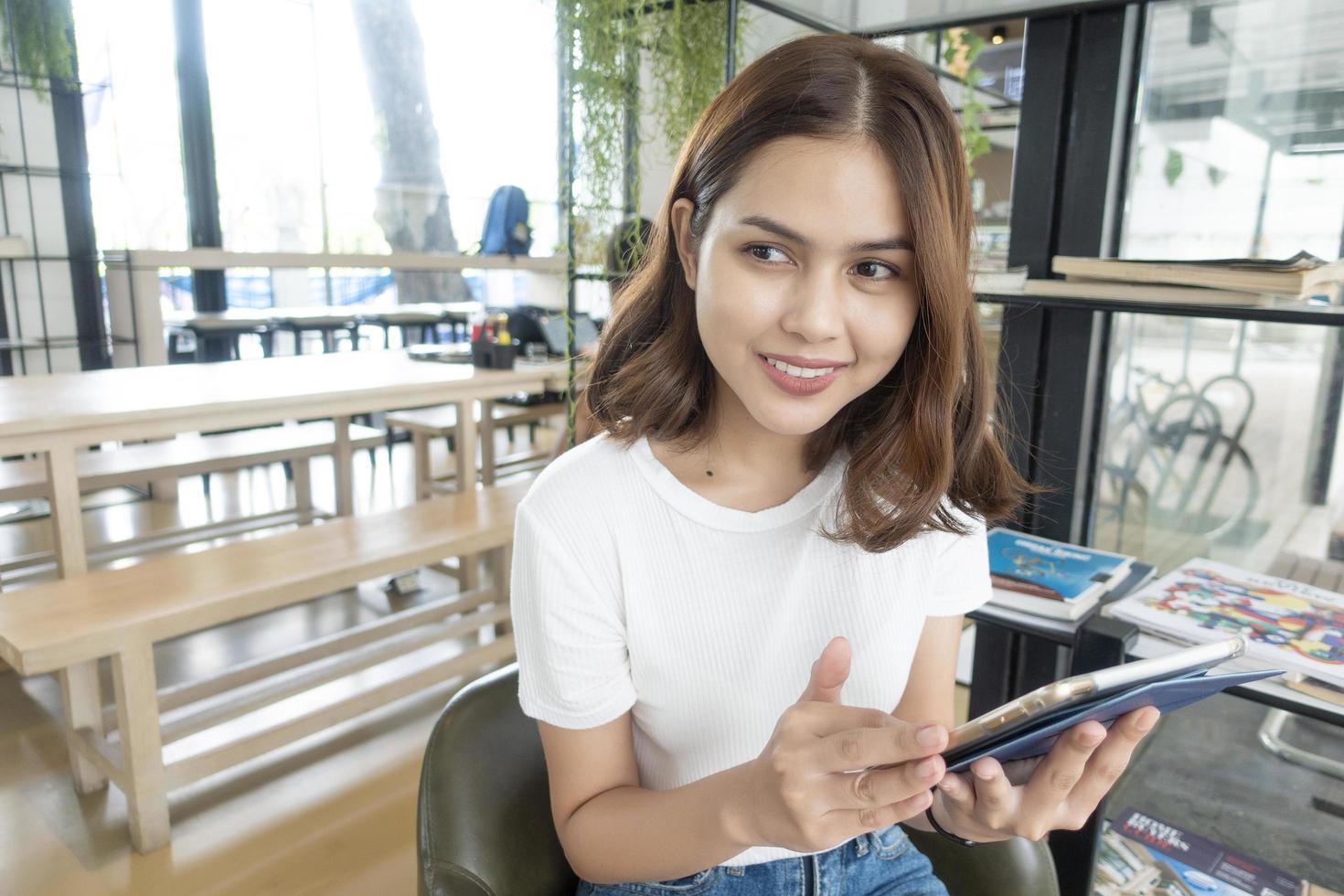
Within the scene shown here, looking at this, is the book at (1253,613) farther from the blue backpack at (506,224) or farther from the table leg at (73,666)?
the blue backpack at (506,224)

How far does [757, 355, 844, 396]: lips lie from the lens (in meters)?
0.85

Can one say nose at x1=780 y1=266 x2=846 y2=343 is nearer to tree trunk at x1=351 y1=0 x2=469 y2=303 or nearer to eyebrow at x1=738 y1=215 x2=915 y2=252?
eyebrow at x1=738 y1=215 x2=915 y2=252

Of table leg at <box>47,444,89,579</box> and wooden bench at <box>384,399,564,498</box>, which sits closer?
table leg at <box>47,444,89,579</box>

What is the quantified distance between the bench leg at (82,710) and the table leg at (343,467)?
141 cm

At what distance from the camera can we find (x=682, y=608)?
0.95 meters

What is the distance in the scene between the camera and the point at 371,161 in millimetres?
5848

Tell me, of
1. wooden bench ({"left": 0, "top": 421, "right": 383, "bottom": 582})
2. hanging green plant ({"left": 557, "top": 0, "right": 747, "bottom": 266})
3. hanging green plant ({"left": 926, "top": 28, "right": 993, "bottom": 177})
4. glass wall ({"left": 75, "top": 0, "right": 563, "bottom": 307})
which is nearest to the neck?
hanging green plant ({"left": 557, "top": 0, "right": 747, "bottom": 266})

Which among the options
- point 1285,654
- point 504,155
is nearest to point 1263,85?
point 1285,654

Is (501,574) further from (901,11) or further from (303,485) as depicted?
(901,11)

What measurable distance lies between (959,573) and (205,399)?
2.00m

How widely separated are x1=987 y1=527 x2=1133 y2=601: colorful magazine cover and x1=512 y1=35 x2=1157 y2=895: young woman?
0.28m

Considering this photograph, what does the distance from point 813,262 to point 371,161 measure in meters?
5.68

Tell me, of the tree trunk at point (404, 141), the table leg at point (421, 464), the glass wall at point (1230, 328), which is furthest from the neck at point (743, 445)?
the tree trunk at point (404, 141)

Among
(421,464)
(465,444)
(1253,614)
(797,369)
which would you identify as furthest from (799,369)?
(421,464)
